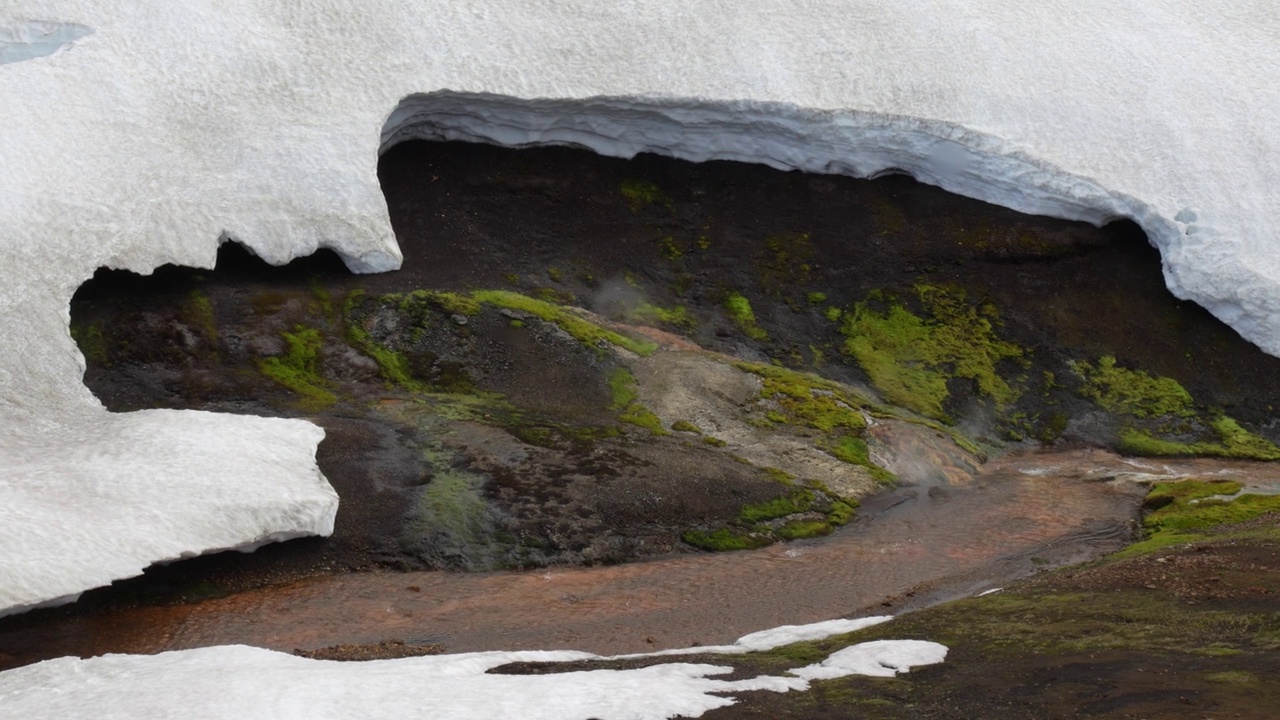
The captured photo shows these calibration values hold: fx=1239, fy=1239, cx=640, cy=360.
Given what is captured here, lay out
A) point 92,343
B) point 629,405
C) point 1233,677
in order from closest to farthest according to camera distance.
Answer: point 1233,677 < point 92,343 < point 629,405

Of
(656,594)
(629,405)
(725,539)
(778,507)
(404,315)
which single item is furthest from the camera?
(404,315)

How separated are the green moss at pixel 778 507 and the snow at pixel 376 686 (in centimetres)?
963

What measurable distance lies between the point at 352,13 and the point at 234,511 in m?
23.1

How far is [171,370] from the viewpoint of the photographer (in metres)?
33.6

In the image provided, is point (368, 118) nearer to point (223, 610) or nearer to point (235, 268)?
point (235, 268)

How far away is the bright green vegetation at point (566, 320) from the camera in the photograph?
37688 millimetres

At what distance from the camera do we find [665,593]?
28453mm

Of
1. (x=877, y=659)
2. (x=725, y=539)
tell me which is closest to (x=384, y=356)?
(x=725, y=539)

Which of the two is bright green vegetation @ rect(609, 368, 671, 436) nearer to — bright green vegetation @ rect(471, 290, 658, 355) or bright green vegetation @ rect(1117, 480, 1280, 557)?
bright green vegetation @ rect(471, 290, 658, 355)

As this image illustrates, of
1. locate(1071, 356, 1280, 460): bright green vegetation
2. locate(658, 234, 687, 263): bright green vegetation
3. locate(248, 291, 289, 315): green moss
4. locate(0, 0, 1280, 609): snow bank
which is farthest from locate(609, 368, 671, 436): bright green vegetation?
locate(1071, 356, 1280, 460): bright green vegetation

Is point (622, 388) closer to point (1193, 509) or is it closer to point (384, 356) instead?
point (384, 356)

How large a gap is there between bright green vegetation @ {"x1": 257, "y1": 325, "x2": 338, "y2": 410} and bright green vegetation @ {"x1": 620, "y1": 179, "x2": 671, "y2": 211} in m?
14.0

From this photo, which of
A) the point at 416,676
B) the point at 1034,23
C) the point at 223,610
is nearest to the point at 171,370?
the point at 223,610

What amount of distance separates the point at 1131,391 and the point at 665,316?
15.8 m
